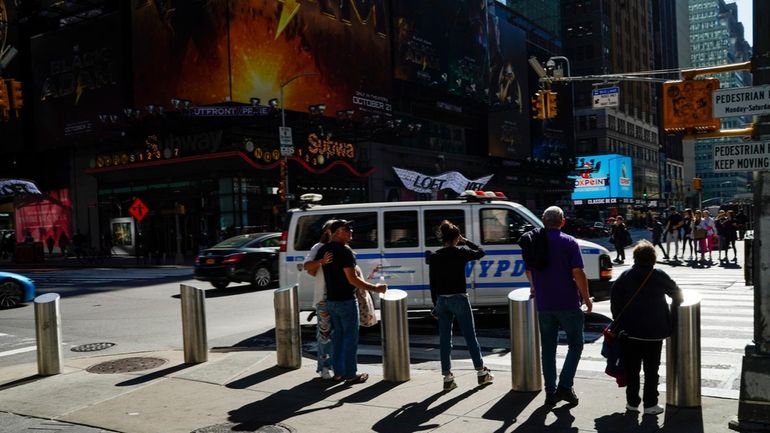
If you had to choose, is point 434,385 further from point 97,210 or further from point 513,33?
point 513,33

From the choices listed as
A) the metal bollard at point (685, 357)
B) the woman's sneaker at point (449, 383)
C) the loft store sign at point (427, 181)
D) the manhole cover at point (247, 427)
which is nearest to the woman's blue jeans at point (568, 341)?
the metal bollard at point (685, 357)

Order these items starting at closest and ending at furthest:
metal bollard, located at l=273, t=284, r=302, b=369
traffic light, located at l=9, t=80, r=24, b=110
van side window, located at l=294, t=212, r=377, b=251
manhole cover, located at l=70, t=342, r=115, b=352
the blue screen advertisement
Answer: metal bollard, located at l=273, t=284, r=302, b=369, manhole cover, located at l=70, t=342, r=115, b=352, van side window, located at l=294, t=212, r=377, b=251, traffic light, located at l=9, t=80, r=24, b=110, the blue screen advertisement

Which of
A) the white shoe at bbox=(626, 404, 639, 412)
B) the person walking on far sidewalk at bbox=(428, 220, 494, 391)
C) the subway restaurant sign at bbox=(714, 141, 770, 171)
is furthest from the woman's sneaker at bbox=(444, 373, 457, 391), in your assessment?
the subway restaurant sign at bbox=(714, 141, 770, 171)

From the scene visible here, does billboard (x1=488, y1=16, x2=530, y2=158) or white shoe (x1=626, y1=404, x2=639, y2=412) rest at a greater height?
billboard (x1=488, y1=16, x2=530, y2=158)

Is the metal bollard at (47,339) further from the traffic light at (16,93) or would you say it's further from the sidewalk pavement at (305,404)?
the traffic light at (16,93)

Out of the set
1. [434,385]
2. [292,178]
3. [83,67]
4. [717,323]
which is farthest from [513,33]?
[434,385]

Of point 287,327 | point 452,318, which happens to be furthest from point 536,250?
point 287,327

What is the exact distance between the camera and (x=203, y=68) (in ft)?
120

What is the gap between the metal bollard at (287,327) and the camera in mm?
7922

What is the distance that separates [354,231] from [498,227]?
2.30 m

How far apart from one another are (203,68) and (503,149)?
105 feet

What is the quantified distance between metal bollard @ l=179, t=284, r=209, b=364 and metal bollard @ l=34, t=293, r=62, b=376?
59.9 inches

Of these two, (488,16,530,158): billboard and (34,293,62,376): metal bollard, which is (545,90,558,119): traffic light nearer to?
(34,293,62,376): metal bollard

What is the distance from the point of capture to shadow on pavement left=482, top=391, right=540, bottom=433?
5723 millimetres
